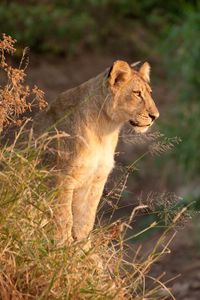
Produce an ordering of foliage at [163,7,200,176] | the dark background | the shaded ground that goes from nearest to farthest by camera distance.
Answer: the shaded ground → foliage at [163,7,200,176] → the dark background

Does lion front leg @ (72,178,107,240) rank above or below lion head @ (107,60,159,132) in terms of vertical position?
below

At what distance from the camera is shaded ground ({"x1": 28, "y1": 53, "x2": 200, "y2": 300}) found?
772 centimetres

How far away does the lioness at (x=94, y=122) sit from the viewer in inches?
262

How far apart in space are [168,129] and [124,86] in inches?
183

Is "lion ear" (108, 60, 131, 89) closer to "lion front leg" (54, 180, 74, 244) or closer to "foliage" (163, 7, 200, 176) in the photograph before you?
"lion front leg" (54, 180, 74, 244)

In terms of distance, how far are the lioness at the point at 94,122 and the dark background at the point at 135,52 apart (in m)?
4.28

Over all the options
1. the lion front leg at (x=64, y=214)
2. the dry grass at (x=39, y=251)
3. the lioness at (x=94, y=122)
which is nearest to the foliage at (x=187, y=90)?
the lioness at (x=94, y=122)

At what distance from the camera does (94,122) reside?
22.4 ft

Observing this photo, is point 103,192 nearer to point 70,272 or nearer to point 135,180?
point 70,272

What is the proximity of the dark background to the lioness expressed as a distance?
4282 mm

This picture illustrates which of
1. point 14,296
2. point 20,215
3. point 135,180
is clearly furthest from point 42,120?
Result: point 135,180

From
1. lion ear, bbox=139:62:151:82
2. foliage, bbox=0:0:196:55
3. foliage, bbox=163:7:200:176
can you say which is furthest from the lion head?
foliage, bbox=0:0:196:55

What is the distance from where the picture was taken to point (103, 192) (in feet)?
22.7

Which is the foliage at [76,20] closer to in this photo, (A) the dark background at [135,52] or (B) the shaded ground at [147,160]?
(A) the dark background at [135,52]
